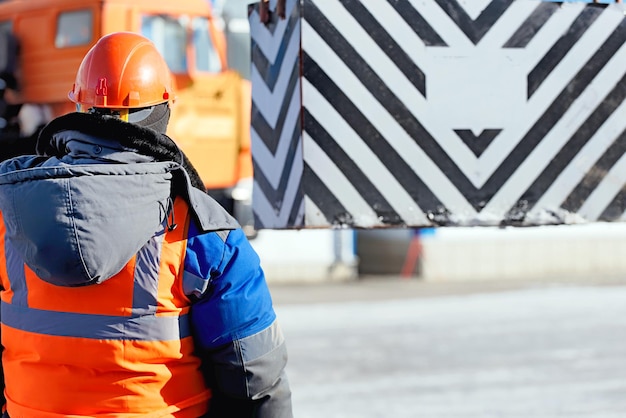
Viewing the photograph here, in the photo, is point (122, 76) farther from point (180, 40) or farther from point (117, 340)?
point (180, 40)

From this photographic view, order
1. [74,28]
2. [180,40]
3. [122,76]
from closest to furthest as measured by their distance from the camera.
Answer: [122,76], [74,28], [180,40]

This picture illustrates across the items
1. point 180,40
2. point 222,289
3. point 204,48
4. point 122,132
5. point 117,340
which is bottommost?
point 204,48

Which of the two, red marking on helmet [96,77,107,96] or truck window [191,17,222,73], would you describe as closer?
red marking on helmet [96,77,107,96]

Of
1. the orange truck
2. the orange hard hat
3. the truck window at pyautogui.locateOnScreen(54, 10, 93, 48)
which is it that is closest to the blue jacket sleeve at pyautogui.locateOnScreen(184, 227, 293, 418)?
the orange hard hat

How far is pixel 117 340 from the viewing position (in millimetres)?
2396

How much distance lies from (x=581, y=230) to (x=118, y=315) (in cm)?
1512

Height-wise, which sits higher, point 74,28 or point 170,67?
point 74,28

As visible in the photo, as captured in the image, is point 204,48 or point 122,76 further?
point 204,48

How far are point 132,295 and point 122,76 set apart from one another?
1.80ft

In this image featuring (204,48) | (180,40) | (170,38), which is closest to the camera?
(170,38)

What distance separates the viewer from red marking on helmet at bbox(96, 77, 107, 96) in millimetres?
2609

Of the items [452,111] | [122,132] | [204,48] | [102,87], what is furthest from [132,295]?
[204,48]

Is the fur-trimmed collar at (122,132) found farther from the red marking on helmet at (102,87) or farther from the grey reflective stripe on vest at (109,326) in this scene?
the grey reflective stripe on vest at (109,326)

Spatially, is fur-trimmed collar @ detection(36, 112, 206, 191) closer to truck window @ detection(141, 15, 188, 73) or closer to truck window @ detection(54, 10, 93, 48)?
truck window @ detection(54, 10, 93, 48)
